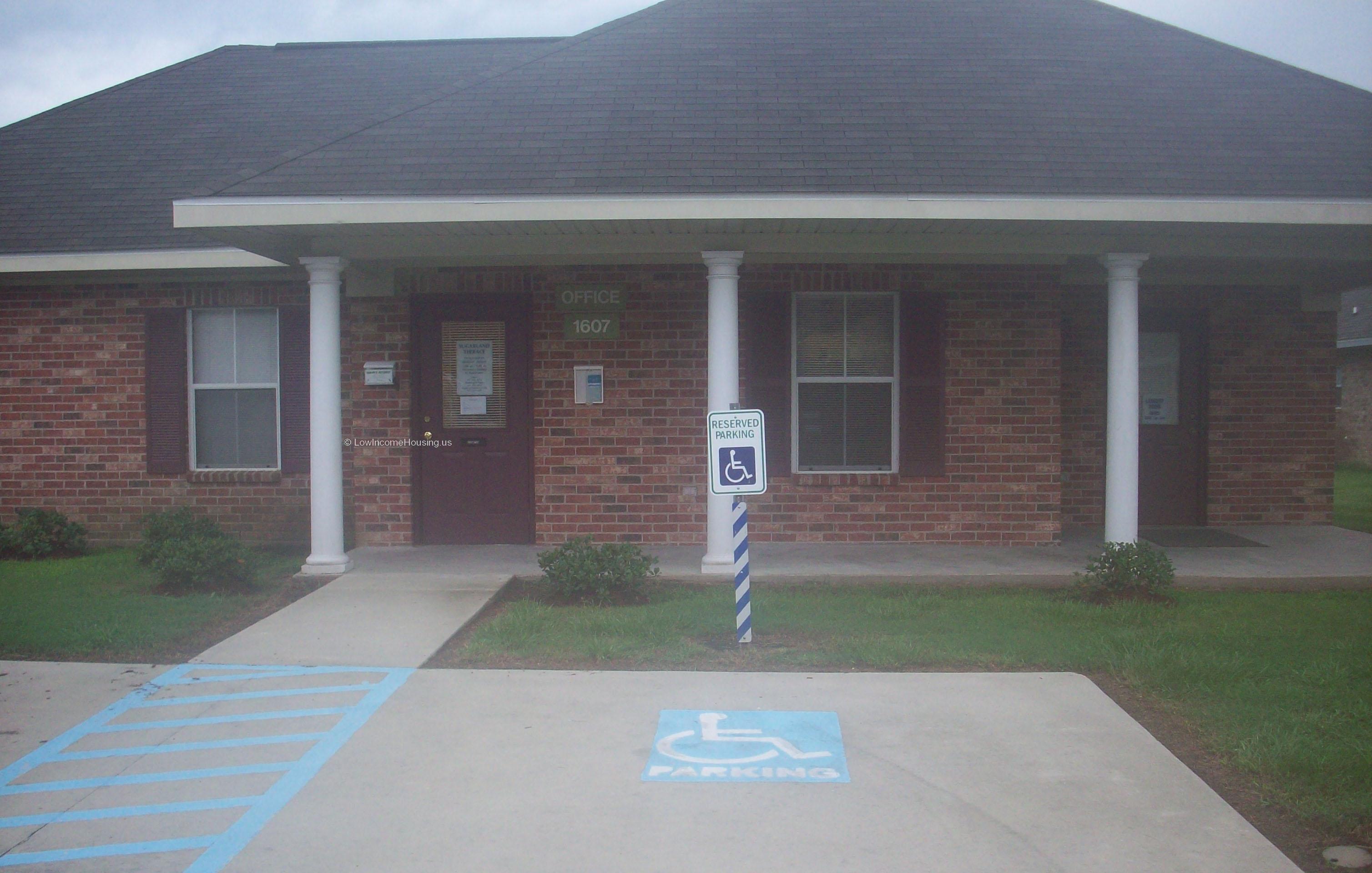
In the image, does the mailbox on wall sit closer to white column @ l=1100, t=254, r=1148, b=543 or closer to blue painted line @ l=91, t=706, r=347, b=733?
white column @ l=1100, t=254, r=1148, b=543

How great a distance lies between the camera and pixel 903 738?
5195mm

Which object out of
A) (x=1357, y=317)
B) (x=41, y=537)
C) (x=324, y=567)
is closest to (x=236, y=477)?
(x=41, y=537)

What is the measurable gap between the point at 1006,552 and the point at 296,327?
22.6 feet

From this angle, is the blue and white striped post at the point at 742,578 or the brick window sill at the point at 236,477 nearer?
the blue and white striped post at the point at 742,578

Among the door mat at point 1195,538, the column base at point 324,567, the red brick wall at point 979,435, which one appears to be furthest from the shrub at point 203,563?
the door mat at point 1195,538

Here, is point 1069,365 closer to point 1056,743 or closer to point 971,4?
point 971,4

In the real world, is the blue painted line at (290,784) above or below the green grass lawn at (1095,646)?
below

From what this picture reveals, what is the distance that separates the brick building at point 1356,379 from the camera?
2056 centimetres

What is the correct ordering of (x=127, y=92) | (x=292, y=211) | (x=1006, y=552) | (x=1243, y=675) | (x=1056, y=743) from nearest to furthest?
(x=1056, y=743) < (x=1243, y=675) < (x=292, y=211) < (x=1006, y=552) < (x=127, y=92)

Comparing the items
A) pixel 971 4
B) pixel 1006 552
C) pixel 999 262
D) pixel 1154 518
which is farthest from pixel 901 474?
pixel 971 4

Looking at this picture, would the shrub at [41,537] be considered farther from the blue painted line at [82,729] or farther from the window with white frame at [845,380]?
the window with white frame at [845,380]

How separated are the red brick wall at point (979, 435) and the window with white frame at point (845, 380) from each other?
0.62 feet

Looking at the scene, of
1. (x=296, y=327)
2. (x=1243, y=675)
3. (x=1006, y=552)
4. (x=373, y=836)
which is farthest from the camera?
(x=296, y=327)

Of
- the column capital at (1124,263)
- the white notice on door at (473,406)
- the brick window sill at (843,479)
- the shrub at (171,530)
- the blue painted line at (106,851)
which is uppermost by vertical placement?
the column capital at (1124,263)
